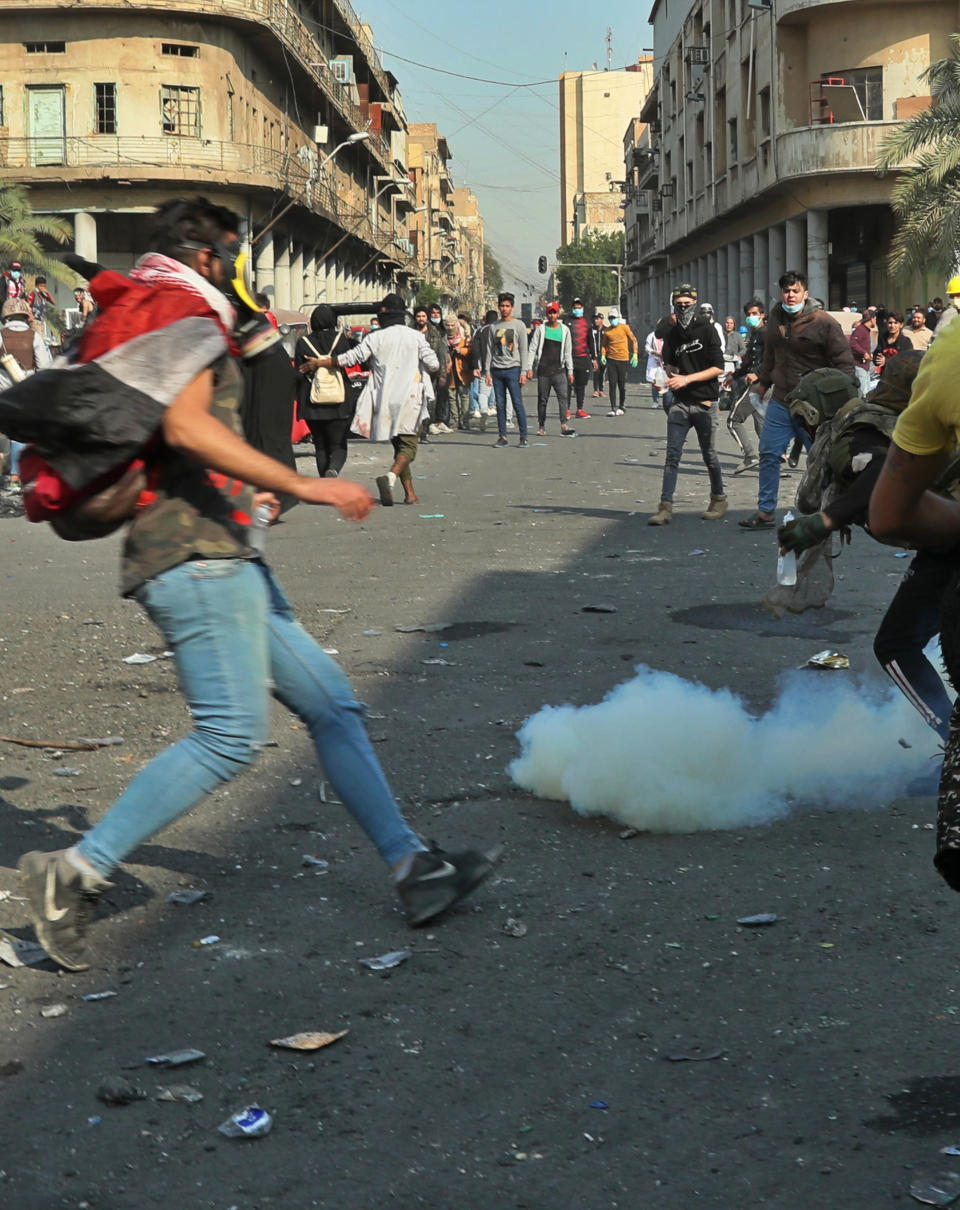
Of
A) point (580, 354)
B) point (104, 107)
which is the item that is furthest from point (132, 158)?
point (580, 354)

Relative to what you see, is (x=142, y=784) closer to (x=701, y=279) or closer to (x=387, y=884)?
(x=387, y=884)

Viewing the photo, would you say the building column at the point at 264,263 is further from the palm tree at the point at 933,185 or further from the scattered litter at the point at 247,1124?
the scattered litter at the point at 247,1124

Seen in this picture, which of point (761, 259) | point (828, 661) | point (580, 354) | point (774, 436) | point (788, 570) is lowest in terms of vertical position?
point (828, 661)

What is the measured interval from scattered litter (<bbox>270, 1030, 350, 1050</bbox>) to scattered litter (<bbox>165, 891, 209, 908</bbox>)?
36.3 inches

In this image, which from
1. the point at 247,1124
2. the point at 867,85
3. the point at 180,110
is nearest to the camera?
the point at 247,1124

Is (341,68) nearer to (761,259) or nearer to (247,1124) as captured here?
(761,259)

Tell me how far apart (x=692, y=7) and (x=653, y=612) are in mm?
54113

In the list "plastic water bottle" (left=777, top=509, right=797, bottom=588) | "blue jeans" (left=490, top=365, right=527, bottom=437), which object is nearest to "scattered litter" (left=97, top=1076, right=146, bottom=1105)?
"plastic water bottle" (left=777, top=509, right=797, bottom=588)

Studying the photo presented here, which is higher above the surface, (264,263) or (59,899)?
(264,263)

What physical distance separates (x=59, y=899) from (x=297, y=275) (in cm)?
4863

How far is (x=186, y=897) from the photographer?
411 cm

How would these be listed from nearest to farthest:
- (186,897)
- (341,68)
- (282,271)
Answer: (186,897) < (282,271) < (341,68)

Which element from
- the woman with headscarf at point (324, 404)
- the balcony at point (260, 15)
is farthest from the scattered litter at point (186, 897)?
the balcony at point (260, 15)

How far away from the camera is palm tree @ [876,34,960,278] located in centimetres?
2708
